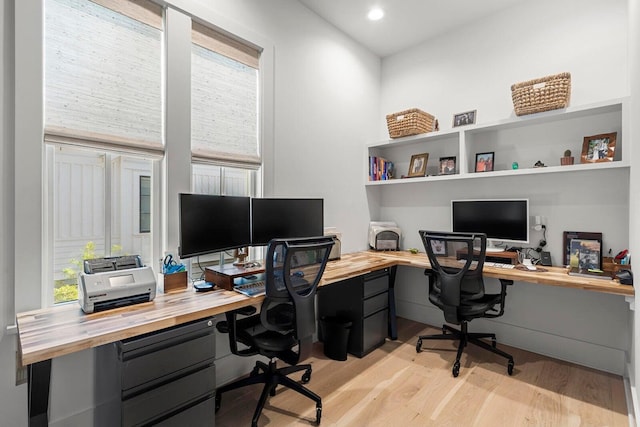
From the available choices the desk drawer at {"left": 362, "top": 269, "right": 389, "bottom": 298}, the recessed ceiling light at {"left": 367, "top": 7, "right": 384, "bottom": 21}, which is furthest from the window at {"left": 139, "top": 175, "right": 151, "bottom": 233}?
the recessed ceiling light at {"left": 367, "top": 7, "right": 384, "bottom": 21}

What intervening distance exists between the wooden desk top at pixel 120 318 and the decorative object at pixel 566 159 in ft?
3.09

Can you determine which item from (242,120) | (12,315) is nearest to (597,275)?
(242,120)

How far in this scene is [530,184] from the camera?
290 centimetres

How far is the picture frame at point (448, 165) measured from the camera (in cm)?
330

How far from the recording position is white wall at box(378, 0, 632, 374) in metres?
2.53

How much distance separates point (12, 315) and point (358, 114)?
3.28 m

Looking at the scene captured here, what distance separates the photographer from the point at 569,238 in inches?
105

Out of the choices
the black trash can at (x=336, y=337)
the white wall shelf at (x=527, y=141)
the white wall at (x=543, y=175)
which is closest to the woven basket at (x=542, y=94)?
the white wall shelf at (x=527, y=141)

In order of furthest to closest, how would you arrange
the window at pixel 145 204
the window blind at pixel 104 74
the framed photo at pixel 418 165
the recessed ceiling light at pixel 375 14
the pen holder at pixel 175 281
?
1. the framed photo at pixel 418 165
2. the recessed ceiling light at pixel 375 14
3. the window at pixel 145 204
4. the pen holder at pixel 175 281
5. the window blind at pixel 104 74

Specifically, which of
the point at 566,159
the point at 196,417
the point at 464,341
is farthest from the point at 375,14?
the point at 196,417

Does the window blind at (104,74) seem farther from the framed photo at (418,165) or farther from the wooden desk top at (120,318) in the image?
the framed photo at (418,165)

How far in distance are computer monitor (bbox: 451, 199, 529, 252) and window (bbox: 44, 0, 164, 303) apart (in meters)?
2.71

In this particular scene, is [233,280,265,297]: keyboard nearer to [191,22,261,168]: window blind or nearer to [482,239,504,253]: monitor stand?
[191,22,261,168]: window blind

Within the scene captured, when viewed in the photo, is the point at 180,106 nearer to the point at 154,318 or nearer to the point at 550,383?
the point at 154,318
